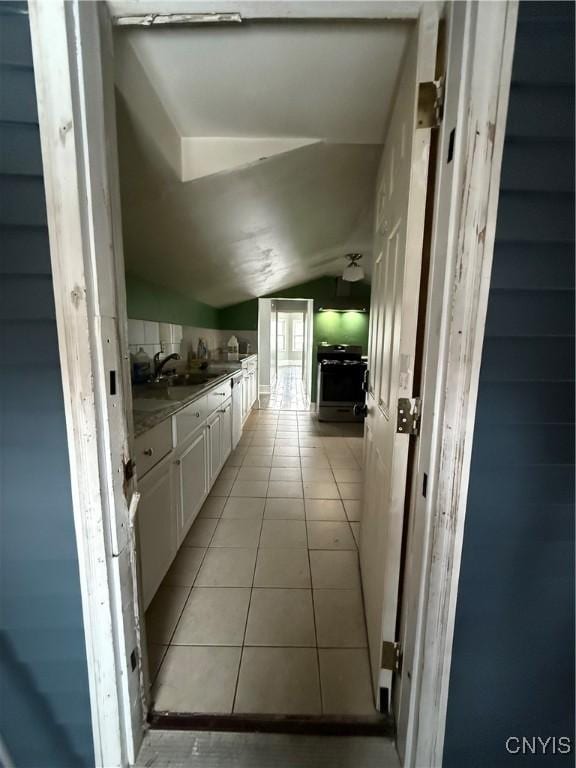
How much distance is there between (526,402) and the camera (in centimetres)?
68

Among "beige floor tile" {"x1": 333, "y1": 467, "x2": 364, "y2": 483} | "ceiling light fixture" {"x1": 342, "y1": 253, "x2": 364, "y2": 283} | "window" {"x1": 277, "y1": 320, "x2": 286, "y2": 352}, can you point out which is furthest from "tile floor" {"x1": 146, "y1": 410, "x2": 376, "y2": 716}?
"window" {"x1": 277, "y1": 320, "x2": 286, "y2": 352}

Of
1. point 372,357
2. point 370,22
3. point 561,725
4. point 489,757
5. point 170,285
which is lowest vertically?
point 489,757

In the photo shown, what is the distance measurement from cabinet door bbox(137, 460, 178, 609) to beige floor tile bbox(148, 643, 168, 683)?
0.18 metres

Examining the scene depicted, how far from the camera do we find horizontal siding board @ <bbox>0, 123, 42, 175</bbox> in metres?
0.63

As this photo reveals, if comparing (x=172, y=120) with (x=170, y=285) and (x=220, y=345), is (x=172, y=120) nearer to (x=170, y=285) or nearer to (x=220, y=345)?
(x=170, y=285)

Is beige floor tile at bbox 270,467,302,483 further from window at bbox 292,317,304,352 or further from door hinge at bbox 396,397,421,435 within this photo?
window at bbox 292,317,304,352

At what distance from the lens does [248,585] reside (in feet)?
5.05

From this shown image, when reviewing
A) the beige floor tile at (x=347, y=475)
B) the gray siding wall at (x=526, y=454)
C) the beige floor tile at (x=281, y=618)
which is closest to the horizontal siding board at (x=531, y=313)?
the gray siding wall at (x=526, y=454)

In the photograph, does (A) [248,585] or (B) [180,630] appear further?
(A) [248,585]

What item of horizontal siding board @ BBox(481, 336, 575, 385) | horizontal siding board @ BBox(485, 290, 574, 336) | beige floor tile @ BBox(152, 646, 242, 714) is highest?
horizontal siding board @ BBox(485, 290, 574, 336)

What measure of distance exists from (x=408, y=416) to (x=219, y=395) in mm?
2003

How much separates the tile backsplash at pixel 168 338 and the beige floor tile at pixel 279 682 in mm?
1785

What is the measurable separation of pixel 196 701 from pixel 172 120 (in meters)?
2.31

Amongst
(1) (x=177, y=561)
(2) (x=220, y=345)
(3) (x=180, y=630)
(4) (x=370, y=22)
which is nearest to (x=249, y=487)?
(1) (x=177, y=561)
